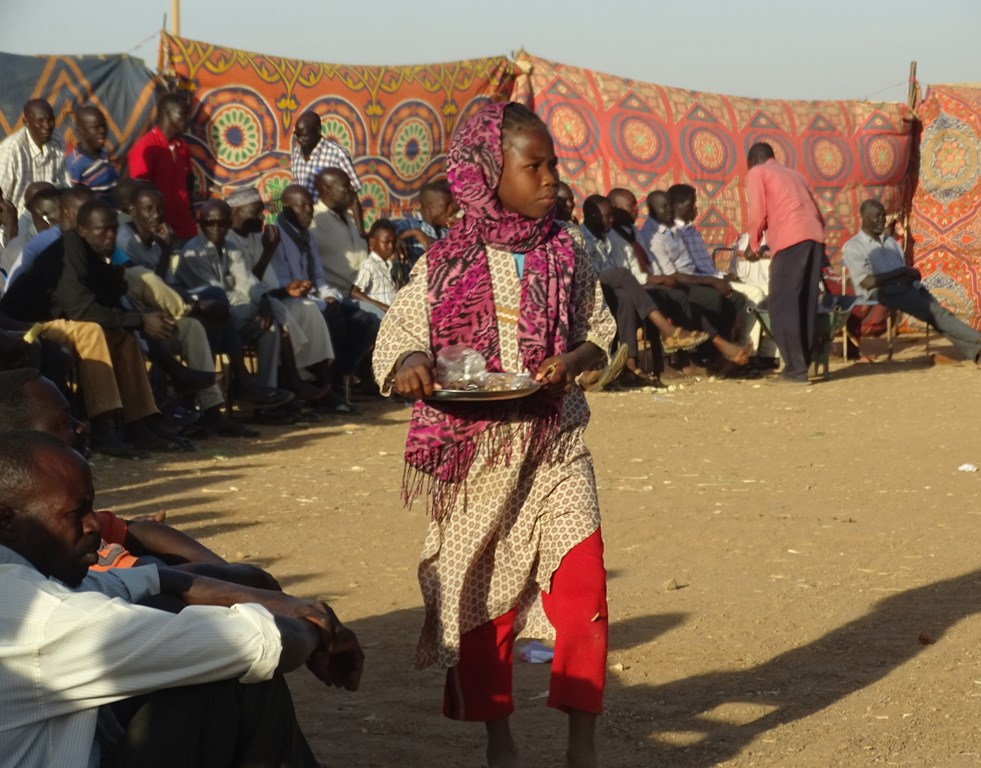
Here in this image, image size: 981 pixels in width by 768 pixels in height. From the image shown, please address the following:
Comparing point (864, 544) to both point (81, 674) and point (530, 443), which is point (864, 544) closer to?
point (530, 443)

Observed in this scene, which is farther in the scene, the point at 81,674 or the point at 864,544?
the point at 864,544

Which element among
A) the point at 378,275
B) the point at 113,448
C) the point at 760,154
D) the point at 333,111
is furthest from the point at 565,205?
the point at 113,448

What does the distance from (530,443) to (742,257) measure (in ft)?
41.0

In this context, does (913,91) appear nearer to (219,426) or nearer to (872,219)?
(872,219)

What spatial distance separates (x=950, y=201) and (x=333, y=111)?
27.8ft

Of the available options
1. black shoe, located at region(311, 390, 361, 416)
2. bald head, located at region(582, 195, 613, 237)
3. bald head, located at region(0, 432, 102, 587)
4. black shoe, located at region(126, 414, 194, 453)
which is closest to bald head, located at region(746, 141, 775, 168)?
bald head, located at region(582, 195, 613, 237)

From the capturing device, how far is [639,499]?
803cm

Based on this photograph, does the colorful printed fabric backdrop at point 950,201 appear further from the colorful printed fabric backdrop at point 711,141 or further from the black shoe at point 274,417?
the black shoe at point 274,417

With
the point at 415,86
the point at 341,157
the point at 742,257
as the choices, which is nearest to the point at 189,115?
the point at 341,157

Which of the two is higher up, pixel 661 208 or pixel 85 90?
pixel 85 90

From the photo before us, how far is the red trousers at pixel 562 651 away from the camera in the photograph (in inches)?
156

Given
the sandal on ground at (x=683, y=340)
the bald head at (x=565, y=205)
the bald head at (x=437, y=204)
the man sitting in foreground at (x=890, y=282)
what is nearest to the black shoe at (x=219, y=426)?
the bald head at (x=437, y=204)

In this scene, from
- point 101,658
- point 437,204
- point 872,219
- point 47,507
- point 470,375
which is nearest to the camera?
point 101,658

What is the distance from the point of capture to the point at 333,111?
14438 mm
